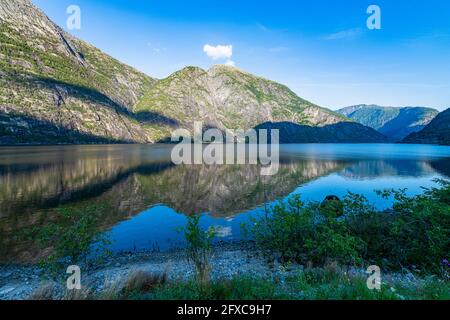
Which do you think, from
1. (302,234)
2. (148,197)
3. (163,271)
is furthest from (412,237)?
(148,197)

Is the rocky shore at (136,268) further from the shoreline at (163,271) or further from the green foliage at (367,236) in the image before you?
the green foliage at (367,236)

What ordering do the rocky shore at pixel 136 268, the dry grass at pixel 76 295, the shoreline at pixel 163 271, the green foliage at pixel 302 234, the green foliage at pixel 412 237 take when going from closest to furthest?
the dry grass at pixel 76 295
the shoreline at pixel 163 271
the rocky shore at pixel 136 268
the green foliage at pixel 412 237
the green foliage at pixel 302 234

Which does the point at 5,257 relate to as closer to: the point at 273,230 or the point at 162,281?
the point at 162,281

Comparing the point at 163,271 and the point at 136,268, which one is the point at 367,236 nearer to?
the point at 163,271

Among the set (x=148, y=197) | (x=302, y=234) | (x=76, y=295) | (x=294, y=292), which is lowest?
(x=148, y=197)

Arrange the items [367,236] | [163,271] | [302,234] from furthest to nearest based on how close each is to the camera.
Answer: [367,236], [302,234], [163,271]

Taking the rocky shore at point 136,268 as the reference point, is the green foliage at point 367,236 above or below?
above

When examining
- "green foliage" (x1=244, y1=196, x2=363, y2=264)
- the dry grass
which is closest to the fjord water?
the dry grass

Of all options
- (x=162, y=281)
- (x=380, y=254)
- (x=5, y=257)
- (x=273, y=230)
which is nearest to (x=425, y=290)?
(x=380, y=254)

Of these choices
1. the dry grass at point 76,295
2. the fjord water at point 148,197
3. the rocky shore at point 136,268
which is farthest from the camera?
the fjord water at point 148,197

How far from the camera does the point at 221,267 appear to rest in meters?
19.8

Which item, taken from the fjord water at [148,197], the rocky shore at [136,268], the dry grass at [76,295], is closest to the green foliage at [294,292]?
the dry grass at [76,295]

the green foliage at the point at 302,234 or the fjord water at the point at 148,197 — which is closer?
the green foliage at the point at 302,234

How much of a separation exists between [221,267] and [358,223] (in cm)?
1256
